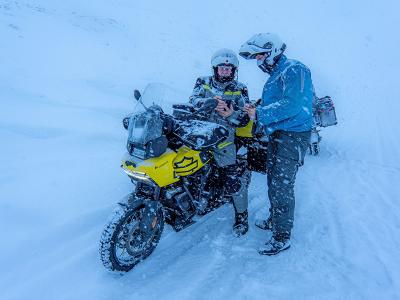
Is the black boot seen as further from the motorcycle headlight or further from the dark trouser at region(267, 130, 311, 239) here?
the motorcycle headlight

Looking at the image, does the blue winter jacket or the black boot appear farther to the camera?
the black boot

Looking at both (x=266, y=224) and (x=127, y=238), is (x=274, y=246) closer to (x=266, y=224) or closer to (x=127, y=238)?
(x=266, y=224)

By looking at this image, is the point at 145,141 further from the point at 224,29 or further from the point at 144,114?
the point at 224,29

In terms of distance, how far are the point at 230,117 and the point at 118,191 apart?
1863 millimetres

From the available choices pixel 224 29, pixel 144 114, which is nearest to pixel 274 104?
pixel 144 114

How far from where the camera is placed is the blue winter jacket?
351 cm

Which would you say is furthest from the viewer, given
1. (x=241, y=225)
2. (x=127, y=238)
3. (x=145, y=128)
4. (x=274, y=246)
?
(x=241, y=225)

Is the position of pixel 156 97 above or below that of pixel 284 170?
above

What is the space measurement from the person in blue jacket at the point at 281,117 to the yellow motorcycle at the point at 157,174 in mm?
570

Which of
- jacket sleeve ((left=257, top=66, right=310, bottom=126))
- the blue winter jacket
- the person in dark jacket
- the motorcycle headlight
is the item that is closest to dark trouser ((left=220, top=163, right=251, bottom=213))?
the person in dark jacket

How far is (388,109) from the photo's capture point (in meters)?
12.6

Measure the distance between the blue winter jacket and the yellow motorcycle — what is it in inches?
21.9

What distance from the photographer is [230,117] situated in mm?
4211

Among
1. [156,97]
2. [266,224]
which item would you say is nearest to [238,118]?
[156,97]
